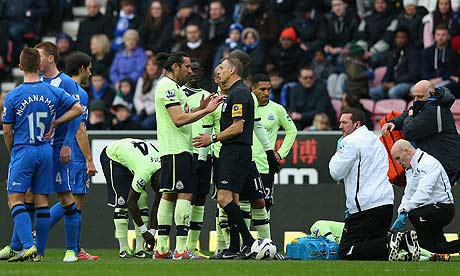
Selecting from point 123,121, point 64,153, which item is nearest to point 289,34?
point 123,121

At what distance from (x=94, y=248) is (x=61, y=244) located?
0.59 meters

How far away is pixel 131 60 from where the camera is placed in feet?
79.7

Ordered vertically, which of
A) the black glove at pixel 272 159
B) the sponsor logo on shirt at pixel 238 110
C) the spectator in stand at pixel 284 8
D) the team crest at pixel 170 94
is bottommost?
the black glove at pixel 272 159

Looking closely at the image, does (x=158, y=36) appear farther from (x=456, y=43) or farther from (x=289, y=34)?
(x=456, y=43)

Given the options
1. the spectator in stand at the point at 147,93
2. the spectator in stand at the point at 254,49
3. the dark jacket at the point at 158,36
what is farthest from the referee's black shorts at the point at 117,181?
the dark jacket at the point at 158,36

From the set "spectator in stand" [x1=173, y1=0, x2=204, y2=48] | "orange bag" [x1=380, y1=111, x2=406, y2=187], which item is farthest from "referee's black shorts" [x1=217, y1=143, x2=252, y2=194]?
"spectator in stand" [x1=173, y1=0, x2=204, y2=48]

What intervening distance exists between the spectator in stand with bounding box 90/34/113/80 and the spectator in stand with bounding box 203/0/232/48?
2143 mm

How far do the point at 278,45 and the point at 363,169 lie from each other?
28.6 feet

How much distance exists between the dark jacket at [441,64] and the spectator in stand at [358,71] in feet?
3.45

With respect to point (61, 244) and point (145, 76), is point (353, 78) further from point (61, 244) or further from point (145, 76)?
point (61, 244)

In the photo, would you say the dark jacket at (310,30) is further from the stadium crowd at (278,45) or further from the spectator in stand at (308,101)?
the spectator in stand at (308,101)

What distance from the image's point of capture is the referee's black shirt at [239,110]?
14.6m

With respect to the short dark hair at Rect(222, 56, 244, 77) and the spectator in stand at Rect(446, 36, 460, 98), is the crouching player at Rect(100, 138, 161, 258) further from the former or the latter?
the spectator in stand at Rect(446, 36, 460, 98)

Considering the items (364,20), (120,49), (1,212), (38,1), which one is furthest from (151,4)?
(1,212)
